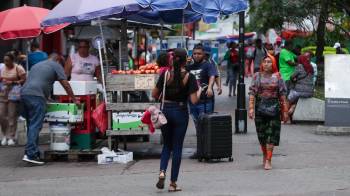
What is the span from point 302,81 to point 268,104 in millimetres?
6385

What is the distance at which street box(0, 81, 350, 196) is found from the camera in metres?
9.71

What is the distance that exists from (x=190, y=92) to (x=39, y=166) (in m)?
3.77

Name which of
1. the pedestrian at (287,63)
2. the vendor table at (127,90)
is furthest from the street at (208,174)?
the pedestrian at (287,63)

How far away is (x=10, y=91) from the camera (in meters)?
14.5

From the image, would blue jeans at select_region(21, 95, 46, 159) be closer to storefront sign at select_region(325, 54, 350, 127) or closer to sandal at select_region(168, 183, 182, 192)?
sandal at select_region(168, 183, 182, 192)

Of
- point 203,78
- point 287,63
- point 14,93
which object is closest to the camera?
point 203,78

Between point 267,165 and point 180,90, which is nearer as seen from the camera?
point 180,90

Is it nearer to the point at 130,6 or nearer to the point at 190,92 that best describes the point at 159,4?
the point at 130,6

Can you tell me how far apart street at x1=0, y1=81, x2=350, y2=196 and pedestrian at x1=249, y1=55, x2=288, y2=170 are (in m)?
0.42

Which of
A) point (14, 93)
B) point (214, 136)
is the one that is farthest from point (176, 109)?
point (14, 93)

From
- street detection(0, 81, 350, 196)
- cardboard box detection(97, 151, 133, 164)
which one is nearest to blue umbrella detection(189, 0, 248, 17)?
street detection(0, 81, 350, 196)

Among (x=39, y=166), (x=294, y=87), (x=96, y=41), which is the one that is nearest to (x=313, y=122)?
(x=294, y=87)

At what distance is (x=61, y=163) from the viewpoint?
12.5m

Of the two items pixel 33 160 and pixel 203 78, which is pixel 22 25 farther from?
pixel 203 78
